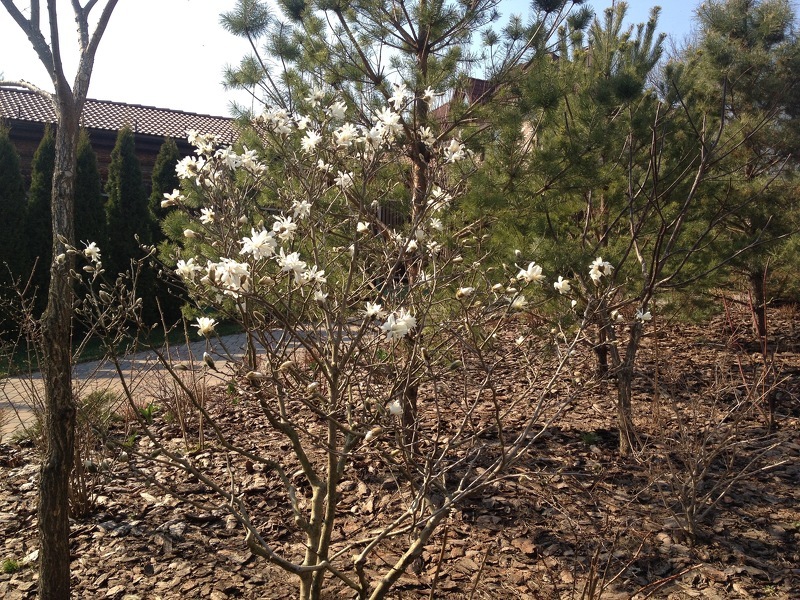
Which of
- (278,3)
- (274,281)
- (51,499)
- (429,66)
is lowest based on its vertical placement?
(51,499)

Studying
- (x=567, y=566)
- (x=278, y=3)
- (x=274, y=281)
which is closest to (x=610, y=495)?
(x=567, y=566)

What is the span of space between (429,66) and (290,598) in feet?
10.7

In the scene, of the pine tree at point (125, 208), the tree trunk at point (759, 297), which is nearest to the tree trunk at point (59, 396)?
the tree trunk at point (759, 297)

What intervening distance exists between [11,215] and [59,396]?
836cm

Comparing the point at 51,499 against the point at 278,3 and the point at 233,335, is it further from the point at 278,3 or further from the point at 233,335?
the point at 233,335

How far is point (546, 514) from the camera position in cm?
328

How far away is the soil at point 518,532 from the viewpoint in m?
2.65

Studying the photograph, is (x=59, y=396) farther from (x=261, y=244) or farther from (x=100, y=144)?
(x=100, y=144)

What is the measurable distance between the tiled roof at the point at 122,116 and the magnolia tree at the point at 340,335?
8993mm

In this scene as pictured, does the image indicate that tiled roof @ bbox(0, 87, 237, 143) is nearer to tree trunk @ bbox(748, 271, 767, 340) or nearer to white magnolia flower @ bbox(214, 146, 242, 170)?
tree trunk @ bbox(748, 271, 767, 340)

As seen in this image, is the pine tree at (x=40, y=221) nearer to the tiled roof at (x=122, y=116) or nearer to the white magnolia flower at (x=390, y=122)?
the tiled roof at (x=122, y=116)

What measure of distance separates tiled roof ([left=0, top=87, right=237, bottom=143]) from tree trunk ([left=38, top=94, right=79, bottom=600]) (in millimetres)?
9945

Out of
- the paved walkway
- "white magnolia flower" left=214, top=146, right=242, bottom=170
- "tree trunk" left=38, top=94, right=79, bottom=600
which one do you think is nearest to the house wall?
the paved walkway

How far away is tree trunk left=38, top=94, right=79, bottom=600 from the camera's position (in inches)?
86.8
